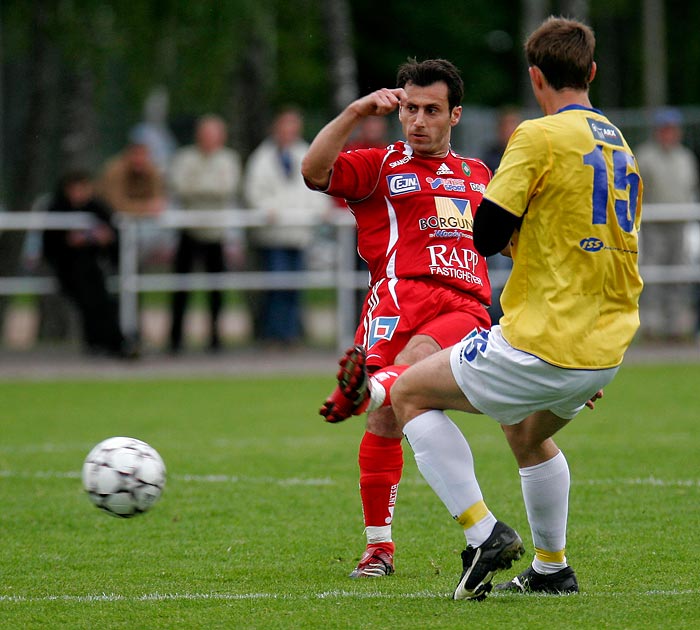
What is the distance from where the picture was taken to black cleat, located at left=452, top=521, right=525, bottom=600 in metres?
4.88

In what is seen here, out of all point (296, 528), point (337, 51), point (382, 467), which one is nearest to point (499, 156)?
point (337, 51)

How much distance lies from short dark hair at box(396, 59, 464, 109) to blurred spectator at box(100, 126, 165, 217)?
8.94 meters

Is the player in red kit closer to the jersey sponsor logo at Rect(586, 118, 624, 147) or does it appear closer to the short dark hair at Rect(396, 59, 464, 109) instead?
the short dark hair at Rect(396, 59, 464, 109)

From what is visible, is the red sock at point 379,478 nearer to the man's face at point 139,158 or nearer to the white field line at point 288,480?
the white field line at point 288,480

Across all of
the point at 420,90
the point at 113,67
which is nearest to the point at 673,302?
the point at 113,67

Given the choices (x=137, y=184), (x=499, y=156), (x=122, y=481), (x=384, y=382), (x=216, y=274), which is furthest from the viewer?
(x=216, y=274)

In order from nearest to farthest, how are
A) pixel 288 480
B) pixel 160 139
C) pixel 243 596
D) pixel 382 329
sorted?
pixel 243 596 → pixel 382 329 → pixel 288 480 → pixel 160 139

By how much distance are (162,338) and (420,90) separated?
39.6ft

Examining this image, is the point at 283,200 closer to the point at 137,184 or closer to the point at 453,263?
the point at 137,184

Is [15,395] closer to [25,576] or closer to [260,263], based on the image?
[260,263]

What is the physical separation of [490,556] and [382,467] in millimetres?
1094

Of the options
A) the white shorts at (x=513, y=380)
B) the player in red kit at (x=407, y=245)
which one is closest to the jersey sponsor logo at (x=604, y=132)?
the white shorts at (x=513, y=380)

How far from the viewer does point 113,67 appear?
1975cm

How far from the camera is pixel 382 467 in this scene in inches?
232
